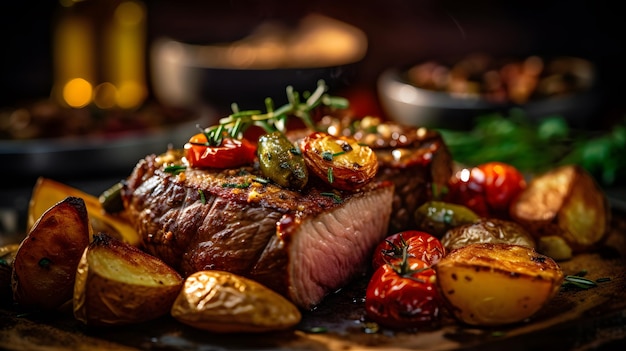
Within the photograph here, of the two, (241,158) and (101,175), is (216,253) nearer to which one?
(241,158)

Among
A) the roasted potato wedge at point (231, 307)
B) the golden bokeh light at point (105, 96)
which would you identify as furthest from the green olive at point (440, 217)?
the golden bokeh light at point (105, 96)

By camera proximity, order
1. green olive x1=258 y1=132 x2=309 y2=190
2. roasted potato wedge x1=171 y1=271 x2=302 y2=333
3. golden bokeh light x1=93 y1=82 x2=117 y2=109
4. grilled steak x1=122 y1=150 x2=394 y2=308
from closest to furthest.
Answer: roasted potato wedge x1=171 y1=271 x2=302 y2=333
grilled steak x1=122 y1=150 x2=394 y2=308
green olive x1=258 y1=132 x2=309 y2=190
golden bokeh light x1=93 y1=82 x2=117 y2=109

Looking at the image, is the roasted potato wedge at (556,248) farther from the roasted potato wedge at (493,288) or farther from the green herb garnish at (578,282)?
the roasted potato wedge at (493,288)

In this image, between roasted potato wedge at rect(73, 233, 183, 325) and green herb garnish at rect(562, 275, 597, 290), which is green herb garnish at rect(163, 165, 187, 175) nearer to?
roasted potato wedge at rect(73, 233, 183, 325)

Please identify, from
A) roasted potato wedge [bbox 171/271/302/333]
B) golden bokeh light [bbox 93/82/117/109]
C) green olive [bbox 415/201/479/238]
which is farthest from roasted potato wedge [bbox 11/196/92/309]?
golden bokeh light [bbox 93/82/117/109]

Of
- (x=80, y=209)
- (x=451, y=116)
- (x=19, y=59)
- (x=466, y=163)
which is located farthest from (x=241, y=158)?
(x=19, y=59)

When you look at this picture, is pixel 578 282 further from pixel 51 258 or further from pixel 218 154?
pixel 51 258
